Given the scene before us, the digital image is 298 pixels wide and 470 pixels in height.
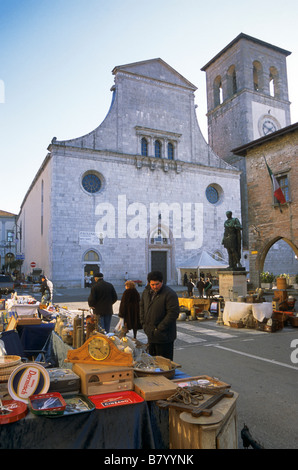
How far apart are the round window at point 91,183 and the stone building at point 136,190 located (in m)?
0.09

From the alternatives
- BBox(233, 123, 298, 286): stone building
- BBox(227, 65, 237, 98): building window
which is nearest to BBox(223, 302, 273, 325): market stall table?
BBox(233, 123, 298, 286): stone building

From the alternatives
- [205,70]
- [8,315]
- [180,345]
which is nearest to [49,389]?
[8,315]

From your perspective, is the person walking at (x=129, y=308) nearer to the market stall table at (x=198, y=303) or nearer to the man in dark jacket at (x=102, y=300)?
the man in dark jacket at (x=102, y=300)

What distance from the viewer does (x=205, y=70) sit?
43.3 m

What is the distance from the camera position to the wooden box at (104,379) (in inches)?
114

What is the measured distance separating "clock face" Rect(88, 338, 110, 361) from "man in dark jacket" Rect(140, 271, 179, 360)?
1487 millimetres

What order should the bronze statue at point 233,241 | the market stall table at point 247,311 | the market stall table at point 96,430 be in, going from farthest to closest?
the bronze statue at point 233,241, the market stall table at point 247,311, the market stall table at point 96,430

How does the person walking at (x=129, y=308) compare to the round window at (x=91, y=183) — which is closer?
the person walking at (x=129, y=308)

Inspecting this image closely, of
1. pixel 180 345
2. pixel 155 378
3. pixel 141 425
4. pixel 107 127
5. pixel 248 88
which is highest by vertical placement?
pixel 248 88

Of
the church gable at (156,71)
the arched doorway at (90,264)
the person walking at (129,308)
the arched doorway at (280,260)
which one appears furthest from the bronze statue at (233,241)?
the arched doorway at (280,260)

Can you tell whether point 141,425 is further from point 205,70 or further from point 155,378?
point 205,70

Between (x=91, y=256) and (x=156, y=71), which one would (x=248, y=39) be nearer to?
(x=156, y=71)

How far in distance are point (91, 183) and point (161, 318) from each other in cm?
2420

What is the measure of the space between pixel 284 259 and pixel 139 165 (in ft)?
61.8
